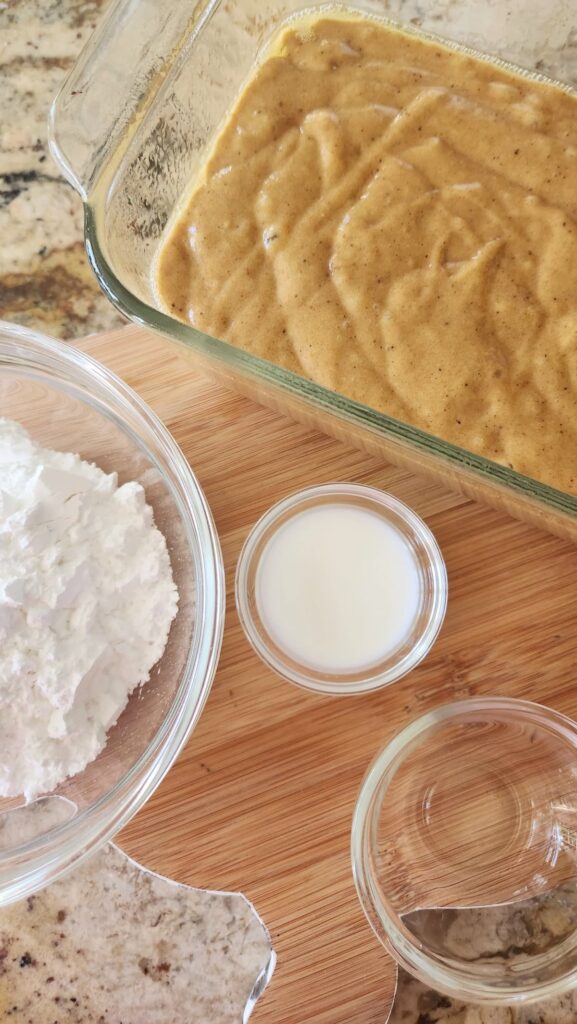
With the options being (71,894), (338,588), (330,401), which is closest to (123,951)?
(71,894)

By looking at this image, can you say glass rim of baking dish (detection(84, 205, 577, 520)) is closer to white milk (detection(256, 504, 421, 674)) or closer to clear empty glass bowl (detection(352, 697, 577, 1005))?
white milk (detection(256, 504, 421, 674))

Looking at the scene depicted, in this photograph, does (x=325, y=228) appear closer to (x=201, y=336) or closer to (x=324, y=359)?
(x=324, y=359)

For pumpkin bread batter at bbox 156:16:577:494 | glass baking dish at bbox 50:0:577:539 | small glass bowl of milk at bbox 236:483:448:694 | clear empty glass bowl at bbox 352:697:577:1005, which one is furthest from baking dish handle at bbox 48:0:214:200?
clear empty glass bowl at bbox 352:697:577:1005

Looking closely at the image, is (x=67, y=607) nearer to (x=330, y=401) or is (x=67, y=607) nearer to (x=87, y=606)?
(x=87, y=606)

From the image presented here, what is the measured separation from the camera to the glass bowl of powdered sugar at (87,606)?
1.17m

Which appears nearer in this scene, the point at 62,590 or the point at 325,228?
the point at 62,590

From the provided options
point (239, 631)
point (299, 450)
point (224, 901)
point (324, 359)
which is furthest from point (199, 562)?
point (224, 901)

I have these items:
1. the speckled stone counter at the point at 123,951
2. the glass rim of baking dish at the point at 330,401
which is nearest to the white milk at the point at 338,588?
the glass rim of baking dish at the point at 330,401

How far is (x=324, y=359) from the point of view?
4.04 ft

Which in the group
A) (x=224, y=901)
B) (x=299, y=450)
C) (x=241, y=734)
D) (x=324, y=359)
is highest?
(x=324, y=359)

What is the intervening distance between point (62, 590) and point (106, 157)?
589 mm

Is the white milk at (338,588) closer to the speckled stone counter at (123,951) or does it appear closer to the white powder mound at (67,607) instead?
the white powder mound at (67,607)

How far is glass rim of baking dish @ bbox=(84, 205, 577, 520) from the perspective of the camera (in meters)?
1.07

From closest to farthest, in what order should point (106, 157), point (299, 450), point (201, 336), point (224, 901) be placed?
point (201, 336) → point (106, 157) → point (299, 450) → point (224, 901)
